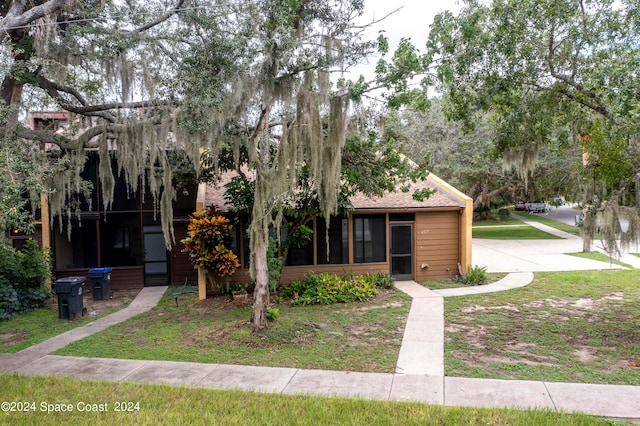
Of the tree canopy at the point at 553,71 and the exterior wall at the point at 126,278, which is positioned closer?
the tree canopy at the point at 553,71

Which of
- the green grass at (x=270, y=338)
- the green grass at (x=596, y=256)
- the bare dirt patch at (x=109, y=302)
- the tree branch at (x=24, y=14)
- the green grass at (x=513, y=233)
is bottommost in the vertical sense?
the bare dirt patch at (x=109, y=302)

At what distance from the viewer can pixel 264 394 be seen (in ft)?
16.0

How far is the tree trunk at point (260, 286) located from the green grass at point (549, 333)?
10.3 ft

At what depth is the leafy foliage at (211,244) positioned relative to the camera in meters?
9.88

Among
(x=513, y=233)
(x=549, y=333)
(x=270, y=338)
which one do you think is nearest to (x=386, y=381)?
(x=270, y=338)

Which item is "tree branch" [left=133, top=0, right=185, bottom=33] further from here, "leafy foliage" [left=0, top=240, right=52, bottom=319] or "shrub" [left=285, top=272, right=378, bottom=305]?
"shrub" [left=285, top=272, right=378, bottom=305]

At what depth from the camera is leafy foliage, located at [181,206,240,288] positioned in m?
9.88

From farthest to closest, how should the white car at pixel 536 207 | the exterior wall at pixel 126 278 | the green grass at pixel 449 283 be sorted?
1. the white car at pixel 536 207
2. the exterior wall at pixel 126 278
3. the green grass at pixel 449 283

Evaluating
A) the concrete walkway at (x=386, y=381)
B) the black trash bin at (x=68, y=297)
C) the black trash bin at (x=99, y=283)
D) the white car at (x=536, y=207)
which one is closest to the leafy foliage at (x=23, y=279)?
the black trash bin at (x=99, y=283)

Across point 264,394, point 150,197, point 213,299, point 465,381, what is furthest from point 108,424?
point 150,197

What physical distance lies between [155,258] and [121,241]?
42.4 inches

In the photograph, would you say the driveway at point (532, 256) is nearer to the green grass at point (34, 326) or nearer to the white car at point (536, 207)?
the green grass at point (34, 326)

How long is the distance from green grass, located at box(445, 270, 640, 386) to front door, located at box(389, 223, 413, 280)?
250cm

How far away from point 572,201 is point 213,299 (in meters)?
8.15
